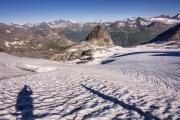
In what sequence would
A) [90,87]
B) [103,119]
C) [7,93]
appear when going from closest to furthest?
[103,119] → [7,93] → [90,87]

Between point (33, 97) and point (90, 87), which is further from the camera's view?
point (90, 87)

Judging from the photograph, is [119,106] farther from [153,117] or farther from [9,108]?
[9,108]

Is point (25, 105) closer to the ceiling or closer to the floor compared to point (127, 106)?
closer to the ceiling

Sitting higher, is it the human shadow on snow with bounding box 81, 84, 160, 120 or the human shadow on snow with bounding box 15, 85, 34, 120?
the human shadow on snow with bounding box 15, 85, 34, 120

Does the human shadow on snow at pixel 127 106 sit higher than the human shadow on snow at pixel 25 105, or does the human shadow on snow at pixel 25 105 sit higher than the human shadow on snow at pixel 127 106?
the human shadow on snow at pixel 25 105

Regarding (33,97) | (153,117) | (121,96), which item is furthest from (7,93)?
(153,117)

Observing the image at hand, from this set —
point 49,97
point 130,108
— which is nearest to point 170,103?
point 130,108

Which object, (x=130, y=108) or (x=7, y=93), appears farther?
(x=7, y=93)

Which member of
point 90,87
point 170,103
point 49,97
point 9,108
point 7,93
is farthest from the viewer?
point 90,87

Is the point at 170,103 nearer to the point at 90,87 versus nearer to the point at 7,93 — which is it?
the point at 90,87
